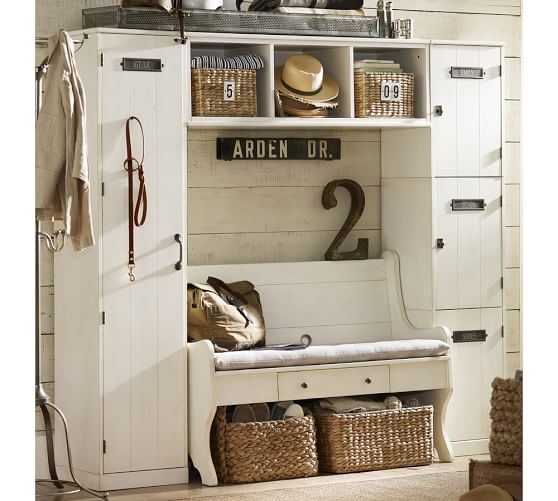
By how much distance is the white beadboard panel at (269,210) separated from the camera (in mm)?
4766

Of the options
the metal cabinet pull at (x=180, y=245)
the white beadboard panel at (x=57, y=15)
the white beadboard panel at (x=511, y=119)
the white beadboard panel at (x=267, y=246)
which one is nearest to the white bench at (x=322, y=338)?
the white beadboard panel at (x=267, y=246)

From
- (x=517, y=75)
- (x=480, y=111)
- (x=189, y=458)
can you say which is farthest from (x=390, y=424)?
(x=517, y=75)

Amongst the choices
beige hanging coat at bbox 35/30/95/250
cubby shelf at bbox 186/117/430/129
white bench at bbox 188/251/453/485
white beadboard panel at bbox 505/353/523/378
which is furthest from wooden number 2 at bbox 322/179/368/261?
beige hanging coat at bbox 35/30/95/250

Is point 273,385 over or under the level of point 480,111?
under

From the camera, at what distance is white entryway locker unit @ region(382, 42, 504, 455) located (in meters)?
4.73

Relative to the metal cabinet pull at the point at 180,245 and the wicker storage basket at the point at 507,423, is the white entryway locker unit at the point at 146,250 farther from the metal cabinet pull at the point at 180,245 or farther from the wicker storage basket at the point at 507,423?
the wicker storage basket at the point at 507,423

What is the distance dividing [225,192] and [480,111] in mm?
1391

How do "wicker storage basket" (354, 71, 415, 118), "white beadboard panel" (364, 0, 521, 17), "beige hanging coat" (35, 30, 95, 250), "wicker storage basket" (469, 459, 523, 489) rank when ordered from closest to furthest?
"wicker storage basket" (469, 459, 523, 489) → "beige hanging coat" (35, 30, 95, 250) → "wicker storage basket" (354, 71, 415, 118) → "white beadboard panel" (364, 0, 521, 17)

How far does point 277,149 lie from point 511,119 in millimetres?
1465

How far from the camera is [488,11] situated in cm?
523

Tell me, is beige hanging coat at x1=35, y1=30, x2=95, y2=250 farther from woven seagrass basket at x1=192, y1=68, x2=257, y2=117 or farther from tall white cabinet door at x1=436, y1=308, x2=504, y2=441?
tall white cabinet door at x1=436, y1=308, x2=504, y2=441

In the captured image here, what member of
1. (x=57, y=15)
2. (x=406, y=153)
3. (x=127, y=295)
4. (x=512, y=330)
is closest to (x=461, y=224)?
(x=406, y=153)

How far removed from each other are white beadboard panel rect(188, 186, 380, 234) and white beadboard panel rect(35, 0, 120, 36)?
100cm
